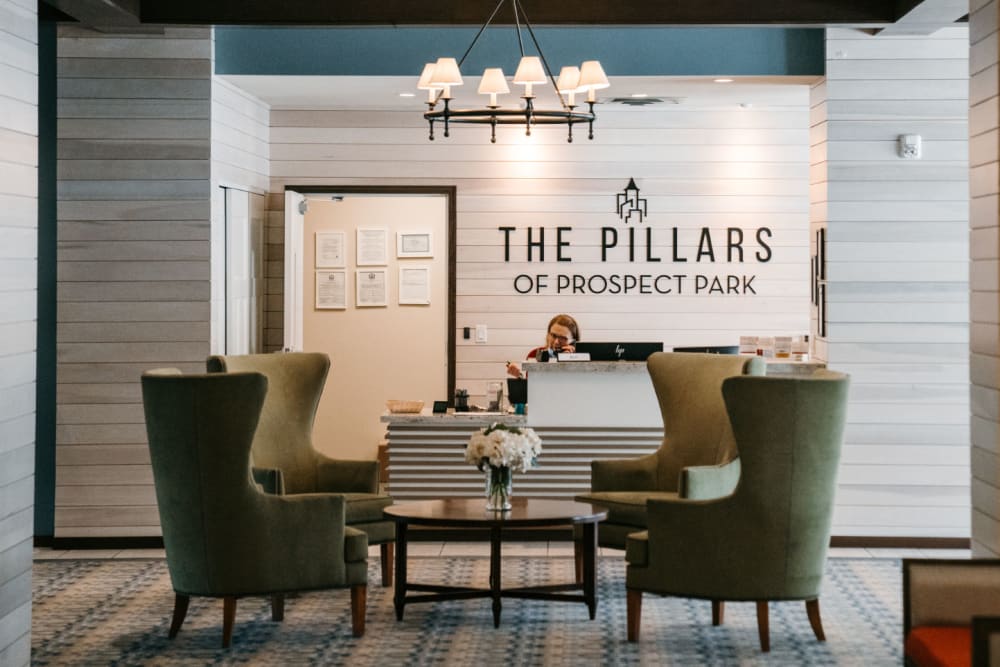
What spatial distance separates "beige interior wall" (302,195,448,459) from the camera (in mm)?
9500

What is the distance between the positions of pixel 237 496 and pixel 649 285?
457cm

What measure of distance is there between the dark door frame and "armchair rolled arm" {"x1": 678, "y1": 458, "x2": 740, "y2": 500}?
3.33 metres

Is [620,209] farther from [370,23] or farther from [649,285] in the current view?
[370,23]

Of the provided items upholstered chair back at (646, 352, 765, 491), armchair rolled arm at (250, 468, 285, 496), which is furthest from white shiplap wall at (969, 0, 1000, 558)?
armchair rolled arm at (250, 468, 285, 496)

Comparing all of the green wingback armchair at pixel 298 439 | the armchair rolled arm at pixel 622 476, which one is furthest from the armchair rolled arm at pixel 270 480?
the armchair rolled arm at pixel 622 476

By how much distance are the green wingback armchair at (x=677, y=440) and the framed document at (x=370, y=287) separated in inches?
138

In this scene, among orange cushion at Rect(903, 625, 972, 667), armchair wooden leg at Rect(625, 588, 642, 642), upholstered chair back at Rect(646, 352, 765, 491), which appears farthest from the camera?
upholstered chair back at Rect(646, 352, 765, 491)

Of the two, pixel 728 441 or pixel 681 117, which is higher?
pixel 681 117

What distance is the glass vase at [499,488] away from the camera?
555 centimetres

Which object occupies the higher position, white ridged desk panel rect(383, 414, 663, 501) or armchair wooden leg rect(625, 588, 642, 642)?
white ridged desk panel rect(383, 414, 663, 501)

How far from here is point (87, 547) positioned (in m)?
7.26

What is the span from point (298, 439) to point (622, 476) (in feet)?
5.31

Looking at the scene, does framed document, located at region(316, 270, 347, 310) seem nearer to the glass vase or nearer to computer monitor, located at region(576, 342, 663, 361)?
computer monitor, located at region(576, 342, 663, 361)

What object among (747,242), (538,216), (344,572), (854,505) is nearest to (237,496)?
(344,572)
